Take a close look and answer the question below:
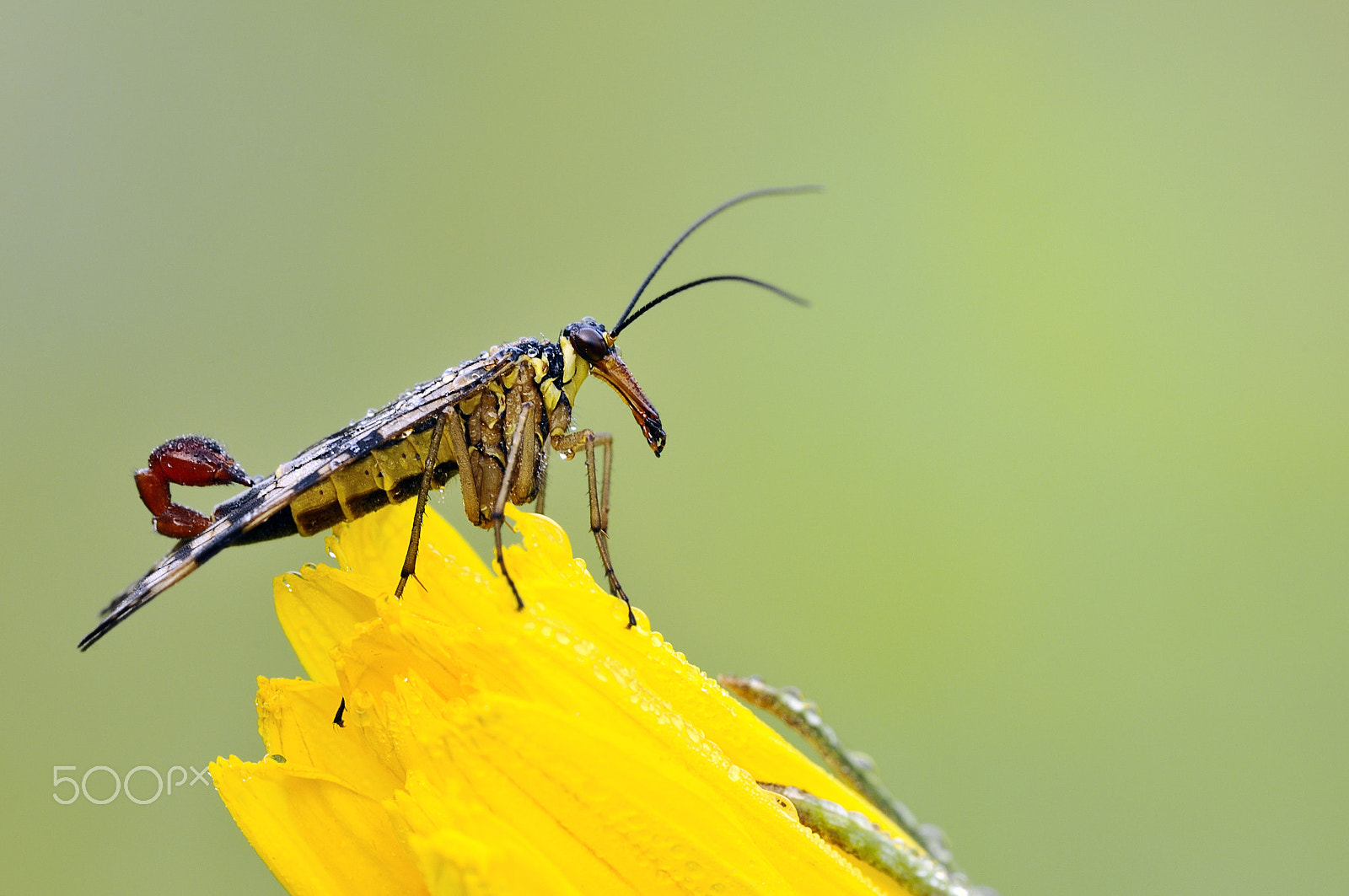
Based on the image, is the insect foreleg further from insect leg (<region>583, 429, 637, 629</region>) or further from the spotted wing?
the spotted wing

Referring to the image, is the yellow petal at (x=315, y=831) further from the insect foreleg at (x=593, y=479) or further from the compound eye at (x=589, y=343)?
the compound eye at (x=589, y=343)

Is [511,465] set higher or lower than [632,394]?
lower

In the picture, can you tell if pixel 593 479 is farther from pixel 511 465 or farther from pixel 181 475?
pixel 181 475

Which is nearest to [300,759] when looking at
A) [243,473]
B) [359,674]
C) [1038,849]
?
[359,674]

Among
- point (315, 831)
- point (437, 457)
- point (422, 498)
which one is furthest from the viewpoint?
point (437, 457)

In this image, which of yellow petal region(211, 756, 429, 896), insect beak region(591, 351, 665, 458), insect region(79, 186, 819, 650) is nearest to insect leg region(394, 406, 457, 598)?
insect region(79, 186, 819, 650)

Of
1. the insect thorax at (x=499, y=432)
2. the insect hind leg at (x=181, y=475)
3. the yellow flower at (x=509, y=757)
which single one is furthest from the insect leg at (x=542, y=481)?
the yellow flower at (x=509, y=757)

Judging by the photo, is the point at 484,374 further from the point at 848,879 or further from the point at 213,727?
the point at 213,727

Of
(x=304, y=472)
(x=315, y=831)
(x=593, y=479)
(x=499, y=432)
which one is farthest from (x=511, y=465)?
(x=315, y=831)
